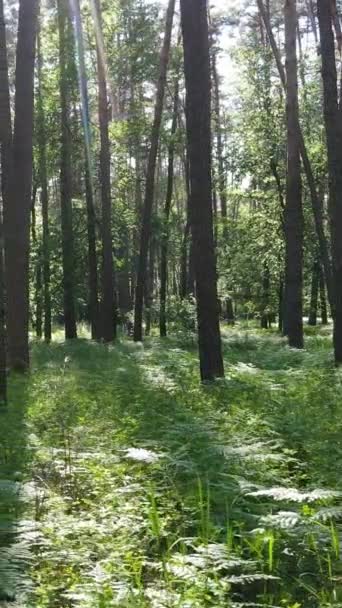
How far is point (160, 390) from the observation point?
28.7 ft

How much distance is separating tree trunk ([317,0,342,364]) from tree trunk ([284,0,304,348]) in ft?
10.7

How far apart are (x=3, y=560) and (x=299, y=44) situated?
124ft

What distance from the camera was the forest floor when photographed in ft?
10.4

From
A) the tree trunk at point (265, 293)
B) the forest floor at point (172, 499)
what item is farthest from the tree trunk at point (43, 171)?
the forest floor at point (172, 499)

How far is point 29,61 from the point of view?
11773 mm

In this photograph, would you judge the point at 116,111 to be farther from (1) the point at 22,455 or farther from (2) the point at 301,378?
(1) the point at 22,455

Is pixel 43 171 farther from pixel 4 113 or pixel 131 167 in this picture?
pixel 4 113

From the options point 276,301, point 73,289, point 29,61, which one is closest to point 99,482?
point 29,61

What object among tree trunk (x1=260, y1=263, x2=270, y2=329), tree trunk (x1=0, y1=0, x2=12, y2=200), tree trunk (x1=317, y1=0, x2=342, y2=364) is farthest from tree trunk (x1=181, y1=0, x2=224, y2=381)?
tree trunk (x1=260, y1=263, x2=270, y2=329)

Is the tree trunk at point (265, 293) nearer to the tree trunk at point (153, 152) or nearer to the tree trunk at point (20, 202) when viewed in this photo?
the tree trunk at point (153, 152)

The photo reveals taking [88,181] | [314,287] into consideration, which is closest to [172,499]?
[88,181]

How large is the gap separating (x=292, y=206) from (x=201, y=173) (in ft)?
19.6

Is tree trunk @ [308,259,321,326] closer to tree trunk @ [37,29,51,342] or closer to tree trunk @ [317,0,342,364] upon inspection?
tree trunk @ [37,29,51,342]

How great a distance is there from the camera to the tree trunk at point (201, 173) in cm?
940
